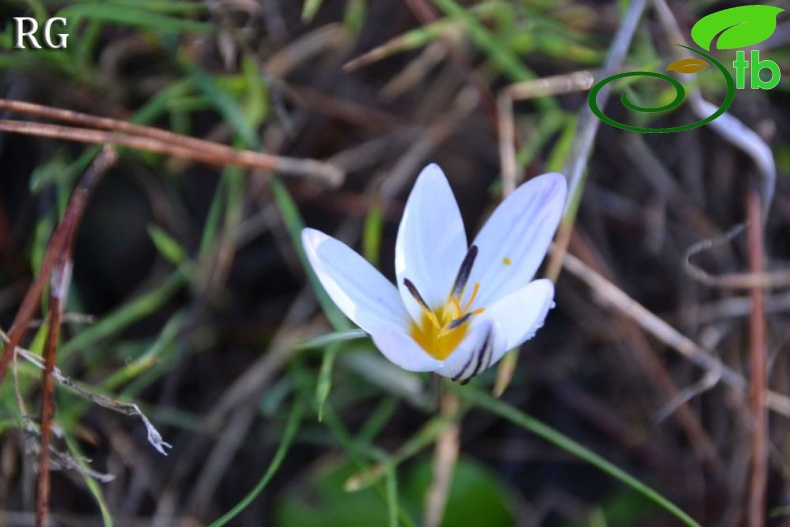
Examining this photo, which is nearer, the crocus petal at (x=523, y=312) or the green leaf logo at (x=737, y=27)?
the crocus petal at (x=523, y=312)

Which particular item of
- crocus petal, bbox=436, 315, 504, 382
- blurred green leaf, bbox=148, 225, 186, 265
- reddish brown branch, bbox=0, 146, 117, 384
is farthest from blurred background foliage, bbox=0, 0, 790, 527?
crocus petal, bbox=436, 315, 504, 382

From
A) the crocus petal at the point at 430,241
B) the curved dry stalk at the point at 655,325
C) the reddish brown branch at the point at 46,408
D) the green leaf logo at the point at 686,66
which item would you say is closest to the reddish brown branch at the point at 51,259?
the reddish brown branch at the point at 46,408

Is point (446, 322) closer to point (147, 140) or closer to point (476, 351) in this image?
point (476, 351)

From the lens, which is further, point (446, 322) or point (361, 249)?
point (361, 249)

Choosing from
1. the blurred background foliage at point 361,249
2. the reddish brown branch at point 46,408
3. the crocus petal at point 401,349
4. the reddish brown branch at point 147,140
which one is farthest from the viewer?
the blurred background foliage at point 361,249

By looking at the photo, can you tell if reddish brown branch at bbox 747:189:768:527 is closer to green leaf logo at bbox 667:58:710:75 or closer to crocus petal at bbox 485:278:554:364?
green leaf logo at bbox 667:58:710:75

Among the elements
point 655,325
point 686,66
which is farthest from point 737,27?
point 655,325

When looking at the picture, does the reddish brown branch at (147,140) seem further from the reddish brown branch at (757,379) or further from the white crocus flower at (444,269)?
the reddish brown branch at (757,379)

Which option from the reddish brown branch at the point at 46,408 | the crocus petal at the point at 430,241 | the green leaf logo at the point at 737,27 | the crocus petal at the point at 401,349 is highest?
the green leaf logo at the point at 737,27
